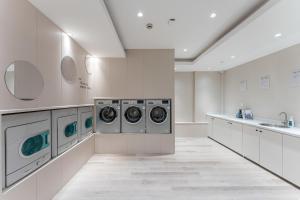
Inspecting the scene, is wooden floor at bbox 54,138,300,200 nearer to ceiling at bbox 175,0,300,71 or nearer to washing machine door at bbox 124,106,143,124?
washing machine door at bbox 124,106,143,124

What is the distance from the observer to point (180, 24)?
296cm

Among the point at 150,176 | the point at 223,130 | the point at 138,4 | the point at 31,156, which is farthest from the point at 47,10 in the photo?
the point at 223,130

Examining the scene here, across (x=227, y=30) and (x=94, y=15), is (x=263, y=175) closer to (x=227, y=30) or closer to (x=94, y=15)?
(x=227, y=30)

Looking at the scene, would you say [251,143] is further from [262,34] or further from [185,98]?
[185,98]

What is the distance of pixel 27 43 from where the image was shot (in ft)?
5.92

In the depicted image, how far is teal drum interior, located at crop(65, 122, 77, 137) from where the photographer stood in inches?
108

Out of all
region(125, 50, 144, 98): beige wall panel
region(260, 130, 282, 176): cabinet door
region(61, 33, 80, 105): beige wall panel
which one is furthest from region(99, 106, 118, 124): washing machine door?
region(260, 130, 282, 176): cabinet door

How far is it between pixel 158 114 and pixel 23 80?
3.02 meters

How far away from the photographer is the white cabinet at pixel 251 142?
352 cm

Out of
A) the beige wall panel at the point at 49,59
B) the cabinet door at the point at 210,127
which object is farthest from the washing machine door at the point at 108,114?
the cabinet door at the point at 210,127

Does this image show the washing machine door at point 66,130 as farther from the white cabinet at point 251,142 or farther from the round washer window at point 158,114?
the white cabinet at point 251,142

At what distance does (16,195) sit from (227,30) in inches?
153

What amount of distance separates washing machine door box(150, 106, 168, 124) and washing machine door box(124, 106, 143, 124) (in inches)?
12.0

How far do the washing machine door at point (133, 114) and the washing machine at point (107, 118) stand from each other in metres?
0.22
